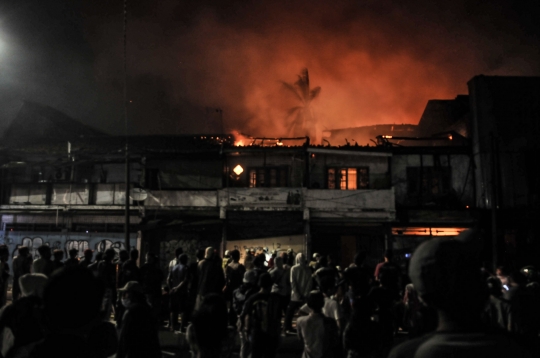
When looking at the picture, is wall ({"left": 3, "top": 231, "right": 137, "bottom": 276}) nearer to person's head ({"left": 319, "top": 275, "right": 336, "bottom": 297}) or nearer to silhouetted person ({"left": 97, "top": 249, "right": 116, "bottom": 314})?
silhouetted person ({"left": 97, "top": 249, "right": 116, "bottom": 314})

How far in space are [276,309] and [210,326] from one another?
2.65m

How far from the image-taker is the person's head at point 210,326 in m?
3.42

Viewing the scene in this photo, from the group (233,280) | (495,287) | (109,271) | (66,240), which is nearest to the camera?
(495,287)

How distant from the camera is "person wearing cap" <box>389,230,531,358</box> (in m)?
1.93

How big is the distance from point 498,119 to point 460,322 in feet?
90.9

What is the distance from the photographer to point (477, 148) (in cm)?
2561

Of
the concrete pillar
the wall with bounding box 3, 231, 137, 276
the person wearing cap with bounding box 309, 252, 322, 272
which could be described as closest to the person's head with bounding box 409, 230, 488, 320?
the person wearing cap with bounding box 309, 252, 322, 272

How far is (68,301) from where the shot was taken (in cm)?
284

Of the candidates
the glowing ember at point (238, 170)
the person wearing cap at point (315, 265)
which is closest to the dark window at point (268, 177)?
the glowing ember at point (238, 170)

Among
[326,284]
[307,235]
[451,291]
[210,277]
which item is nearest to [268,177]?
[307,235]

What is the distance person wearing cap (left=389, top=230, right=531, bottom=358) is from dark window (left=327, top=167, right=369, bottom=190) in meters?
23.1

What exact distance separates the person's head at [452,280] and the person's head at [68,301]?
2152 mm

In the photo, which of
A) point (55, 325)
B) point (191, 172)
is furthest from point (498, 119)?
point (55, 325)

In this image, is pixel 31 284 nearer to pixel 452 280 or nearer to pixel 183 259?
pixel 452 280
